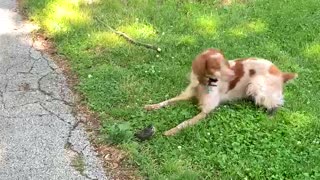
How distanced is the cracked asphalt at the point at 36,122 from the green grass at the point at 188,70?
25cm

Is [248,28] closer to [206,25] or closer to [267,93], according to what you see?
[206,25]

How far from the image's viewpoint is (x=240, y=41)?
6.28m

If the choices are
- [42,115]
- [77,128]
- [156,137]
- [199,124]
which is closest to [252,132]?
[199,124]

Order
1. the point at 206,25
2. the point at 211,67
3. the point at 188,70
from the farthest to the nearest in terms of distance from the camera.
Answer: the point at 206,25 → the point at 188,70 → the point at 211,67

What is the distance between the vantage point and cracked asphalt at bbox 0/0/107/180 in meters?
4.21

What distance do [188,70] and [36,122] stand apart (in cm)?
163

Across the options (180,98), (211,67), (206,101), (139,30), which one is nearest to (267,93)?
→ (206,101)

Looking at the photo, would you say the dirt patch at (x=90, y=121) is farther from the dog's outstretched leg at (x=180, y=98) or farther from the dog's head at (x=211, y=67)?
the dog's head at (x=211, y=67)

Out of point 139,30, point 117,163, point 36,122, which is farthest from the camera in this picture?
point 139,30

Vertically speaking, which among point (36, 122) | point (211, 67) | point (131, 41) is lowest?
point (36, 122)

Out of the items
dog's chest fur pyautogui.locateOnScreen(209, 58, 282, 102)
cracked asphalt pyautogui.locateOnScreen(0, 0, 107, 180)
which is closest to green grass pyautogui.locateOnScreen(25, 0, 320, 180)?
dog's chest fur pyautogui.locateOnScreen(209, 58, 282, 102)

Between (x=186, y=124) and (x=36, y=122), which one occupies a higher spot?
(x=186, y=124)

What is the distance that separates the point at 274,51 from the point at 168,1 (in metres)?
1.70

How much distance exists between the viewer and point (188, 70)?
18.4ft
